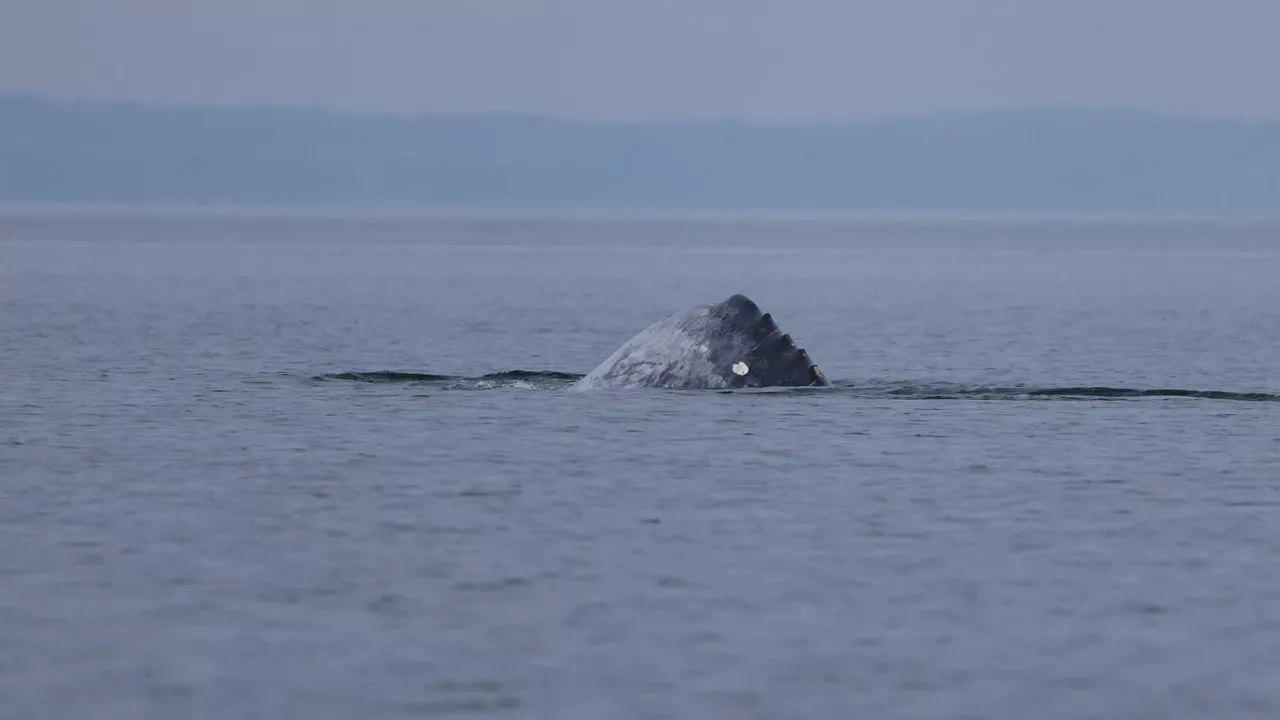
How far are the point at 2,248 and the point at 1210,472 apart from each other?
13297cm

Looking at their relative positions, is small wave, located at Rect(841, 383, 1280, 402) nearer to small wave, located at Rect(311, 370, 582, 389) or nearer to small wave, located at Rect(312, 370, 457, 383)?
small wave, located at Rect(311, 370, 582, 389)

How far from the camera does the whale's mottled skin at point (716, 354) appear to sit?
26281mm

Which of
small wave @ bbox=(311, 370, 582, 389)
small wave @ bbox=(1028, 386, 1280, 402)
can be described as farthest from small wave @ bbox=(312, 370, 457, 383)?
small wave @ bbox=(1028, 386, 1280, 402)

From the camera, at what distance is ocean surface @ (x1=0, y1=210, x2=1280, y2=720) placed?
11914 millimetres

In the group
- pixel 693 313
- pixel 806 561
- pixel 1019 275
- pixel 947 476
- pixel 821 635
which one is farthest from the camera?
pixel 1019 275

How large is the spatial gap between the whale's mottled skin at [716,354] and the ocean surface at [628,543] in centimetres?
47

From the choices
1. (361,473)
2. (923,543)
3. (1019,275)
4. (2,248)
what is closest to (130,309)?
(361,473)

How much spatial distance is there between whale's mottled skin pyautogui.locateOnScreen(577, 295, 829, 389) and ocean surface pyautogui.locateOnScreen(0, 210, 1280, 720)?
0.47 m

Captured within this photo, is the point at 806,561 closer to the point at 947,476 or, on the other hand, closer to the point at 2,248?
the point at 947,476

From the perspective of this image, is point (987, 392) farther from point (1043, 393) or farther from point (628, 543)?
point (628, 543)

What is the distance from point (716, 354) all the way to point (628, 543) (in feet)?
34.8

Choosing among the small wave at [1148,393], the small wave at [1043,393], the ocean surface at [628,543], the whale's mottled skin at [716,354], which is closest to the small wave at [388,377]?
the ocean surface at [628,543]

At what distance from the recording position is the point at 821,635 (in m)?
13.2

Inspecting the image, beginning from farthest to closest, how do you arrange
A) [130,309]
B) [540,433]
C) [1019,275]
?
[1019,275] < [130,309] < [540,433]
